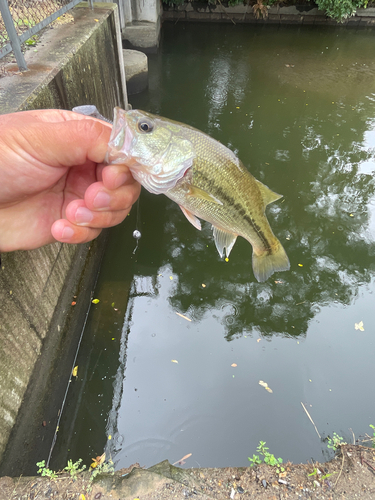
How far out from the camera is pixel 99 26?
4934mm

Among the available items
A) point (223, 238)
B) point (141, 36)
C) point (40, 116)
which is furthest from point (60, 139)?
point (141, 36)

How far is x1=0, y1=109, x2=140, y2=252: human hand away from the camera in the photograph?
1.60m

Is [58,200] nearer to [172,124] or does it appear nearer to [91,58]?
[172,124]

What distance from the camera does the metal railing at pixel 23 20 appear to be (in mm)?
2756

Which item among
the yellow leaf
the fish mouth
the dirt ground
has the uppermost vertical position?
the fish mouth

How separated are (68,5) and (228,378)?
18.3ft

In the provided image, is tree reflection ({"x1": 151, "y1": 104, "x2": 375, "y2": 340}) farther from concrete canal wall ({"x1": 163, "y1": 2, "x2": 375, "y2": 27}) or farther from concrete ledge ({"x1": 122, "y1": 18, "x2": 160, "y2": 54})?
concrete canal wall ({"x1": 163, "y1": 2, "x2": 375, "y2": 27})

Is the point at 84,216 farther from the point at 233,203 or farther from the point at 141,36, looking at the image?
the point at 141,36

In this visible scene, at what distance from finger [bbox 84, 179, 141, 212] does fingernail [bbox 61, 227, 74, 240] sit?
7.2 inches

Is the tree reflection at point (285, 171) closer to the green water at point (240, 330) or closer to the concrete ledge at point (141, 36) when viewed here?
the green water at point (240, 330)

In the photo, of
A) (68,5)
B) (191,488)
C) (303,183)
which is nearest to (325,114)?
(303,183)

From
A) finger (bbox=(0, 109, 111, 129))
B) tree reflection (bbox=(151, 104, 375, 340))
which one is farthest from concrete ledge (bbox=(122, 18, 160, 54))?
finger (bbox=(0, 109, 111, 129))

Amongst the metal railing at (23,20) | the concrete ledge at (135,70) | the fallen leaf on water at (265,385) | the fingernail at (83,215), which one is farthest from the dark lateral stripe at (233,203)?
the concrete ledge at (135,70)

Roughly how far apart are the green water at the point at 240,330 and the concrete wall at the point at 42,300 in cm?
44
